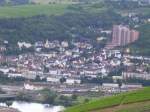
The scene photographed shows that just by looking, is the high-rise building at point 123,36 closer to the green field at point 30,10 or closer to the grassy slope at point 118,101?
the green field at point 30,10

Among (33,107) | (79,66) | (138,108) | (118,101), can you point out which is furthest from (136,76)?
(138,108)

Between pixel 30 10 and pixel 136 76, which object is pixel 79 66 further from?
pixel 30 10

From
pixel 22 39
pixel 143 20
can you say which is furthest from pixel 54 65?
pixel 143 20

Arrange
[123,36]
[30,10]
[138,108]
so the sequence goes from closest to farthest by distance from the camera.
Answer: [138,108], [123,36], [30,10]

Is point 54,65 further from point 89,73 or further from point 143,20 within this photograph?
point 143,20

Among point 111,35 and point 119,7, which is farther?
point 119,7

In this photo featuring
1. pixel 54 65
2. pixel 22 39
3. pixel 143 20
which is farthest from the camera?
pixel 143 20

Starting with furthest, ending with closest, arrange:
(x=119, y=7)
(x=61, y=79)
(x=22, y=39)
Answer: (x=119, y=7) < (x=22, y=39) < (x=61, y=79)
